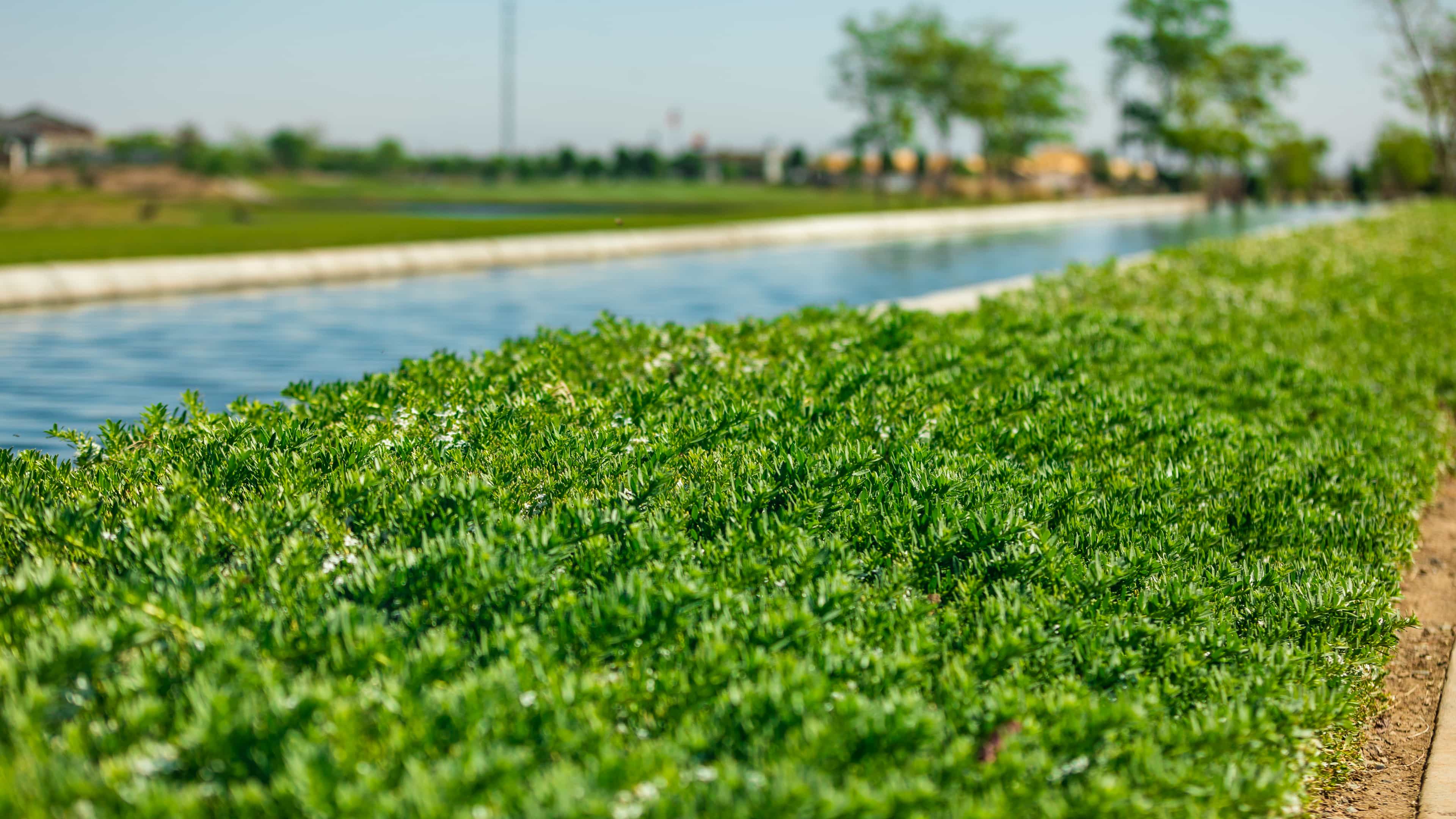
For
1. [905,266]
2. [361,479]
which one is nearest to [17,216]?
[905,266]

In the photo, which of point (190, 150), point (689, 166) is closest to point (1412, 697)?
point (190, 150)

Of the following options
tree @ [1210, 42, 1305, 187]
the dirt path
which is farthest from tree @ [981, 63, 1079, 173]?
the dirt path

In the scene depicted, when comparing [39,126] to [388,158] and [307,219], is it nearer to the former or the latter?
[388,158]

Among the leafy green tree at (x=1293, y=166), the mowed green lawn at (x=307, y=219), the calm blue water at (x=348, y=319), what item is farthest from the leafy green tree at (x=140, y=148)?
the leafy green tree at (x=1293, y=166)

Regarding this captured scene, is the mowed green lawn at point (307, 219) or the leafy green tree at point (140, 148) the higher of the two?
the leafy green tree at point (140, 148)

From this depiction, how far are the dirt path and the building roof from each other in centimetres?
7395

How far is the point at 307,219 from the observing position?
31.7m

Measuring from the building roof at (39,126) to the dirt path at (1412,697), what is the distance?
7395cm

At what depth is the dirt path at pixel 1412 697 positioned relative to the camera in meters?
4.07

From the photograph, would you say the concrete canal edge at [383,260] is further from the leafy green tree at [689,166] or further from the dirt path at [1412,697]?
the leafy green tree at [689,166]

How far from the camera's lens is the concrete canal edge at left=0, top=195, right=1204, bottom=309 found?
15.1 metres

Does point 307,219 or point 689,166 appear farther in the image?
point 689,166

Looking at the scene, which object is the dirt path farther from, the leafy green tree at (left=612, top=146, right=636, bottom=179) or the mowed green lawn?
the leafy green tree at (left=612, top=146, right=636, bottom=179)

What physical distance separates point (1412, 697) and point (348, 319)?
39.4ft
